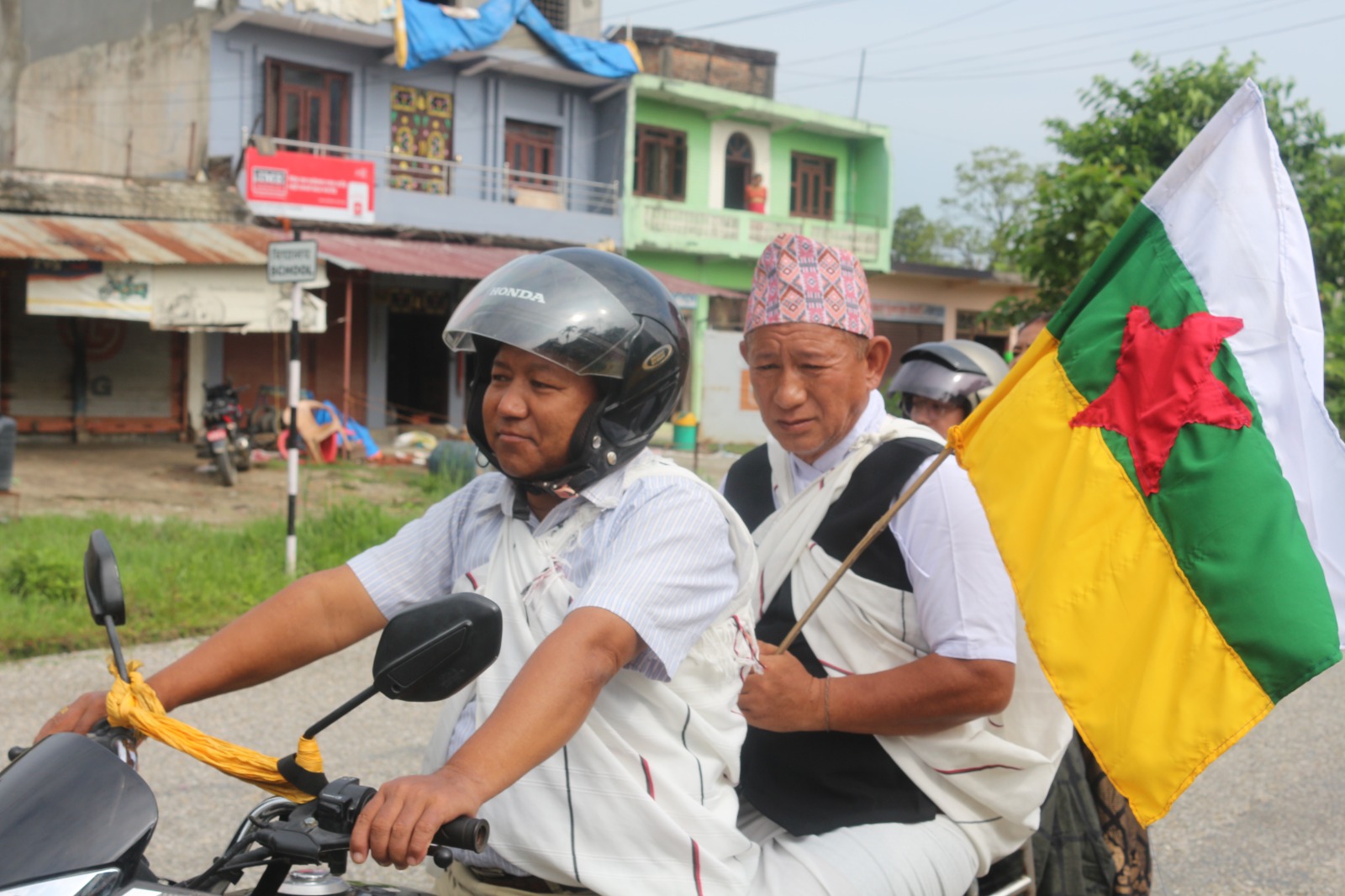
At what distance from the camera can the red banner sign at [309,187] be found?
17125 millimetres

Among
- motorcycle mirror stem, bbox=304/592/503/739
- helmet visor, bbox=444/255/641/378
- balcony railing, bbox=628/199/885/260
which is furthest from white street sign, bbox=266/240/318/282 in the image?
balcony railing, bbox=628/199/885/260

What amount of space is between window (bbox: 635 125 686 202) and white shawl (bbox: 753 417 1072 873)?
2112cm

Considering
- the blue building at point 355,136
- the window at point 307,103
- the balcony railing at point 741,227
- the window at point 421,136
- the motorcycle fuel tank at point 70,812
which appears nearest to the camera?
the motorcycle fuel tank at point 70,812

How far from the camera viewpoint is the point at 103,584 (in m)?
1.70

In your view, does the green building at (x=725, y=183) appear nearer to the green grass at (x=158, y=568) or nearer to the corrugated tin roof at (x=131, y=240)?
the corrugated tin roof at (x=131, y=240)

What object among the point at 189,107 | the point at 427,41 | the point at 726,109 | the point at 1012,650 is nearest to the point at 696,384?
the point at 726,109

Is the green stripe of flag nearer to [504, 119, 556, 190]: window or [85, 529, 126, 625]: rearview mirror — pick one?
[85, 529, 126, 625]: rearview mirror

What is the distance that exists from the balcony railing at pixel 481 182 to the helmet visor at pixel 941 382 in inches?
608

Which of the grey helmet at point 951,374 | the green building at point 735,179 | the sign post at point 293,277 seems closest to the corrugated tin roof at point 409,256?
the green building at point 735,179

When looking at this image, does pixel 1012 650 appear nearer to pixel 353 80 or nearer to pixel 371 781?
pixel 371 781

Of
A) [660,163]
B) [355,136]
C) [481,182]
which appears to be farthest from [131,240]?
[660,163]

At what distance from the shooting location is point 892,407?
4402mm

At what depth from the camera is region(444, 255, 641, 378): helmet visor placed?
5.91 feet

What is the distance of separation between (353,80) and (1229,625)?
19488mm
